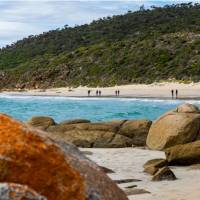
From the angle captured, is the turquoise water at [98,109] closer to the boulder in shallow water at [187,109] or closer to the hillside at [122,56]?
the hillside at [122,56]

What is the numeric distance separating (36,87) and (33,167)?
251 feet

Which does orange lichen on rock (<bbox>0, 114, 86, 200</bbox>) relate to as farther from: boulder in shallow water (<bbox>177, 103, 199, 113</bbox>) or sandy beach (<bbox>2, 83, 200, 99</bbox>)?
sandy beach (<bbox>2, 83, 200, 99</bbox>)

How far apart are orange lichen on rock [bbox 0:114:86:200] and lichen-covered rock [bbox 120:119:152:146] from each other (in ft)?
42.1

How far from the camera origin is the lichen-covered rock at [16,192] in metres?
3.87

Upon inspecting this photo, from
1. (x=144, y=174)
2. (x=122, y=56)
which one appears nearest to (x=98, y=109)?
(x=144, y=174)

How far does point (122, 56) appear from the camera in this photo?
79188mm

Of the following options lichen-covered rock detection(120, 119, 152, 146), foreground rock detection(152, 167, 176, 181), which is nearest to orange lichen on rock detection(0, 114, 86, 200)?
foreground rock detection(152, 167, 176, 181)

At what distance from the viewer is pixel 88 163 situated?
15.6 feet

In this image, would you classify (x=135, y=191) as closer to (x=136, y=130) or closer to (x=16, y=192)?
(x=16, y=192)

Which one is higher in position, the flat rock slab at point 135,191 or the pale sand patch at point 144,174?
the flat rock slab at point 135,191

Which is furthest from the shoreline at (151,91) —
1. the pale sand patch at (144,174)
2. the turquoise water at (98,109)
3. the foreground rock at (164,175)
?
the foreground rock at (164,175)

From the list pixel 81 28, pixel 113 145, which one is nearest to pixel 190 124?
pixel 113 145

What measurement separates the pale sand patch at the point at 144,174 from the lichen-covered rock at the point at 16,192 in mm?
4592

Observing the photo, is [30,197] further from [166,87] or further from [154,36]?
[154,36]
